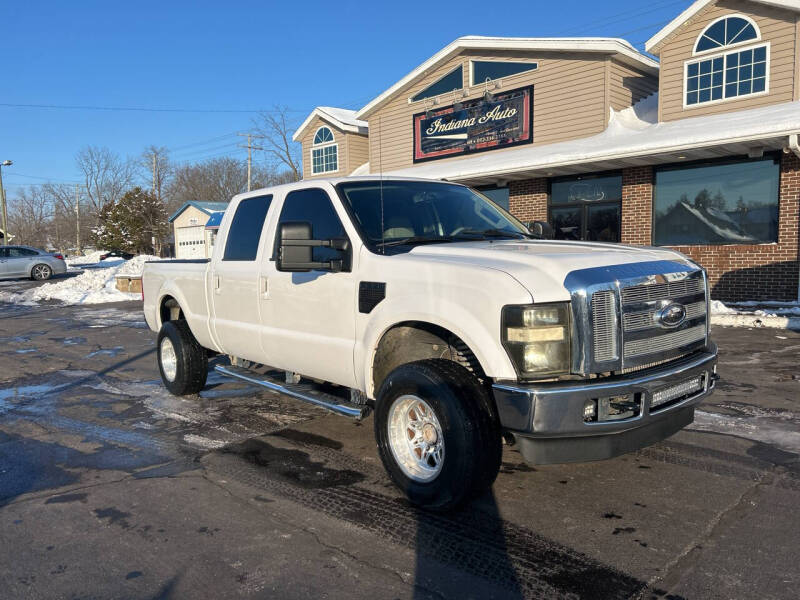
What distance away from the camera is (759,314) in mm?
10734

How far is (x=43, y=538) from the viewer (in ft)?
11.2

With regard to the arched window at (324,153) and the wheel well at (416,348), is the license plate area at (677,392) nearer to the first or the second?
the wheel well at (416,348)

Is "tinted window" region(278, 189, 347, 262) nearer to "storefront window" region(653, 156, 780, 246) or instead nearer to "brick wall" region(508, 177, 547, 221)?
"storefront window" region(653, 156, 780, 246)

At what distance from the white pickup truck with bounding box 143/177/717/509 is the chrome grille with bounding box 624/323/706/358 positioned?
1 centimetres

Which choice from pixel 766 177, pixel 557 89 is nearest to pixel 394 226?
pixel 766 177

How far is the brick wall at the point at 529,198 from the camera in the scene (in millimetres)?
15656

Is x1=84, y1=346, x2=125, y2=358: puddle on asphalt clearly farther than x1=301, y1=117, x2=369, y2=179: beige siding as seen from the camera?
No

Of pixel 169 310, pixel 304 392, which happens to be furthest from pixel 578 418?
pixel 169 310

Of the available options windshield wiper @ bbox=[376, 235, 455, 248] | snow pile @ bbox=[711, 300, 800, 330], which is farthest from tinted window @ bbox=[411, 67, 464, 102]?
windshield wiper @ bbox=[376, 235, 455, 248]

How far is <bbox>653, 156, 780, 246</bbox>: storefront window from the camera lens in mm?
12133

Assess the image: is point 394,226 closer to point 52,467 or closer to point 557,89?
point 52,467

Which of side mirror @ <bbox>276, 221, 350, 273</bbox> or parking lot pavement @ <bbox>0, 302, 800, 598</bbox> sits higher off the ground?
side mirror @ <bbox>276, 221, 350, 273</bbox>

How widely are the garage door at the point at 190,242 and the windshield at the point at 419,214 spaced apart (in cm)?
2953

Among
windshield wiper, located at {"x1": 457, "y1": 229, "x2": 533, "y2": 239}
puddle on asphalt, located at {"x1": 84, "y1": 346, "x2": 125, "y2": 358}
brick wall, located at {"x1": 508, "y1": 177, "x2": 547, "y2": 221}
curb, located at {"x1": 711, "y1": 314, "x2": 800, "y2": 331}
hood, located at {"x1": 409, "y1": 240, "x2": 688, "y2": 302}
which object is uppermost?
brick wall, located at {"x1": 508, "y1": 177, "x2": 547, "y2": 221}
